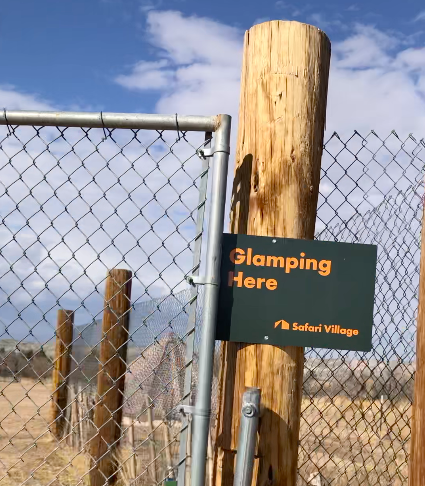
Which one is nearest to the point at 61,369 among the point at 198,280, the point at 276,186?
the point at 198,280

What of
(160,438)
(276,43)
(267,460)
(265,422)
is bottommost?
(160,438)

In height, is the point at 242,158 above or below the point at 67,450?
above

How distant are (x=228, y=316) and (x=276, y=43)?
91 centimetres

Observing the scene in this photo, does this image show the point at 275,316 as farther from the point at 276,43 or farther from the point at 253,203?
the point at 276,43

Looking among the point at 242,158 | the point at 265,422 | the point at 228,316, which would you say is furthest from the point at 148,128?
the point at 265,422

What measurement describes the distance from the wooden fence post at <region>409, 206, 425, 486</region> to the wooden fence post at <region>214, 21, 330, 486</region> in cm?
58

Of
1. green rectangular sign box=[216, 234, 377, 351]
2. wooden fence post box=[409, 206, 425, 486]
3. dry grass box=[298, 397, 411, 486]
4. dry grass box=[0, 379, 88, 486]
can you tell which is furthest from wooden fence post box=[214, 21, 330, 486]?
dry grass box=[0, 379, 88, 486]

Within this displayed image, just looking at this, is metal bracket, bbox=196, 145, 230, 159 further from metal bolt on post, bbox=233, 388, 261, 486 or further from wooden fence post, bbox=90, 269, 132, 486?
wooden fence post, bbox=90, 269, 132, 486

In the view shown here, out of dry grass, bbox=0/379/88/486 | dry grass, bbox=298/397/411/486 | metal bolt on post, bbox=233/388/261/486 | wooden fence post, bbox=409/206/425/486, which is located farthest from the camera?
dry grass, bbox=0/379/88/486

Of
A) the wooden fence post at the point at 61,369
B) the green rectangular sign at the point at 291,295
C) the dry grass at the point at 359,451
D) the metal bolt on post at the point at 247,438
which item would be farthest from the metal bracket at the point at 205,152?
the wooden fence post at the point at 61,369

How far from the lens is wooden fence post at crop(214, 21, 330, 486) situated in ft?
6.27

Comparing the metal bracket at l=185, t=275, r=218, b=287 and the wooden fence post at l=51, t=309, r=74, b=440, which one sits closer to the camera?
the metal bracket at l=185, t=275, r=218, b=287

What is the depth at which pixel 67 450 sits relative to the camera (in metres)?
8.76

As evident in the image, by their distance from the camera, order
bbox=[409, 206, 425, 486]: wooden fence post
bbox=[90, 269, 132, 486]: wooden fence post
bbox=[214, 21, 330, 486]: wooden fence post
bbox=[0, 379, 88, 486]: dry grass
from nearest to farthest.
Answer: bbox=[214, 21, 330, 486]: wooden fence post
bbox=[409, 206, 425, 486]: wooden fence post
bbox=[90, 269, 132, 486]: wooden fence post
bbox=[0, 379, 88, 486]: dry grass
